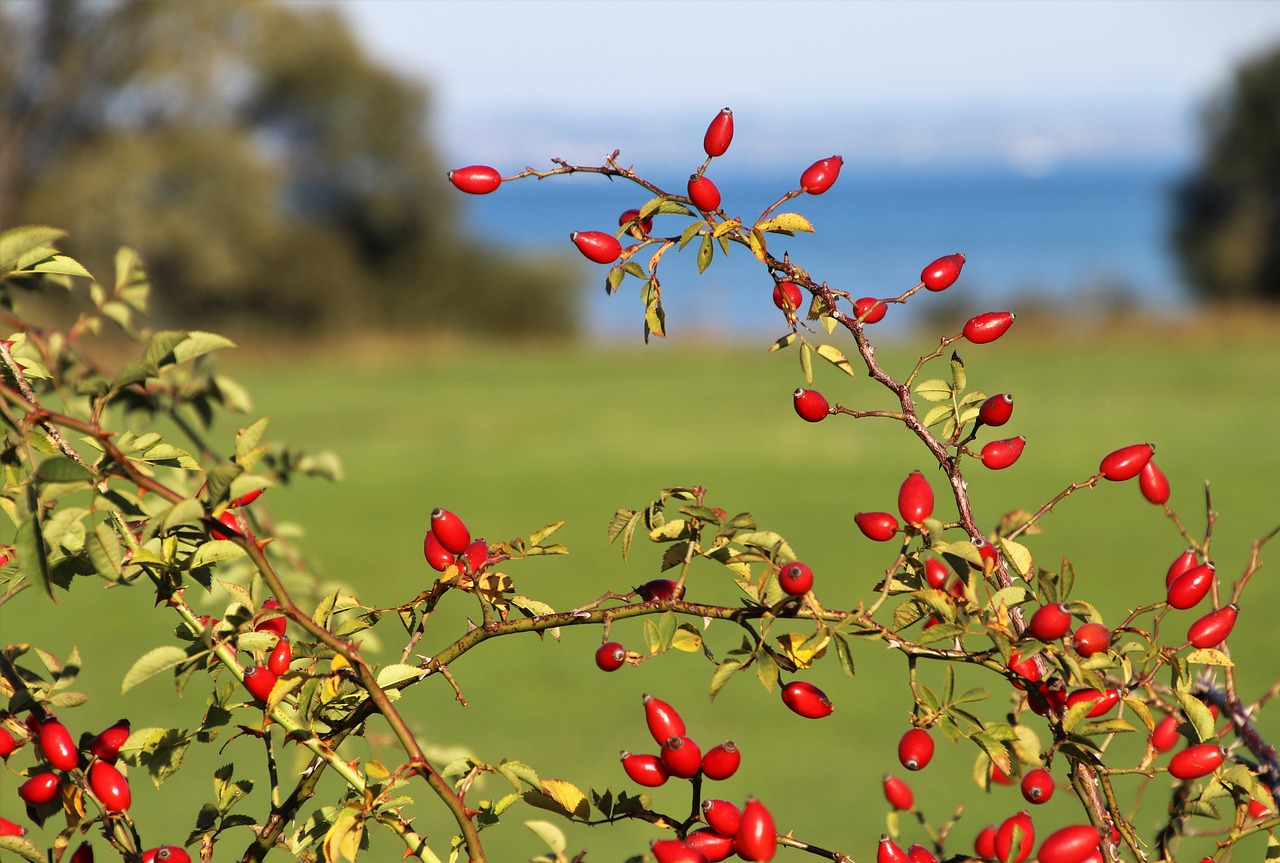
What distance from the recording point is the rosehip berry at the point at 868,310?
731mm

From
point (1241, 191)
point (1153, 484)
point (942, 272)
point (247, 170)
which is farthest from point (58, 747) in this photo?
point (1241, 191)

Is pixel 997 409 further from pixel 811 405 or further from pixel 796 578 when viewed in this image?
pixel 796 578

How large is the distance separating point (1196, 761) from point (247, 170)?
15.6 meters

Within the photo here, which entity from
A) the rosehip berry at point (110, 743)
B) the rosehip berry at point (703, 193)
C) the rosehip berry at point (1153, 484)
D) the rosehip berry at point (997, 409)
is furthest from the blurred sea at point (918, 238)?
the rosehip berry at point (110, 743)

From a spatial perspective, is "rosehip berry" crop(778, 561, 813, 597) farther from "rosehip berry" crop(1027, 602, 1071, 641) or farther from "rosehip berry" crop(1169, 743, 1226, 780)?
"rosehip berry" crop(1169, 743, 1226, 780)

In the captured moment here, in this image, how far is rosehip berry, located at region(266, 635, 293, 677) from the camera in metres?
0.65

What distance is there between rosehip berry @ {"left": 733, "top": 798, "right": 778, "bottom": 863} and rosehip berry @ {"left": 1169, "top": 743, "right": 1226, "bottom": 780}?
21cm

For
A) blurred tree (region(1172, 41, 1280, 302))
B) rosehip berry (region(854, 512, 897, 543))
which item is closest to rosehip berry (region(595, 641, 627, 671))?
rosehip berry (region(854, 512, 897, 543))

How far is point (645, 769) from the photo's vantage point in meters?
0.67

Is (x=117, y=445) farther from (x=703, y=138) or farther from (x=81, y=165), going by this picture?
(x=81, y=165)

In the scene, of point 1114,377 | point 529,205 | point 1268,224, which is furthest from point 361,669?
point 529,205

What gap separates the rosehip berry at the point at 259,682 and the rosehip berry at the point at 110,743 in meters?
0.11

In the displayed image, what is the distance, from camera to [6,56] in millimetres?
14945

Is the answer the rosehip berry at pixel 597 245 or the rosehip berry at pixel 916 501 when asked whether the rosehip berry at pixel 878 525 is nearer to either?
the rosehip berry at pixel 916 501
